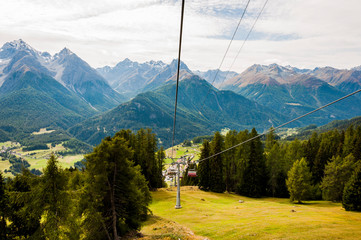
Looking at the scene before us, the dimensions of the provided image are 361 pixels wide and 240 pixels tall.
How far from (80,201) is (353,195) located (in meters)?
42.8

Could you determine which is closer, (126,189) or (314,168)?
(126,189)

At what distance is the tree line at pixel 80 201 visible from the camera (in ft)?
58.2

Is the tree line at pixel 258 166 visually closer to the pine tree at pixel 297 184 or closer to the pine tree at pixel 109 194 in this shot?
the pine tree at pixel 297 184

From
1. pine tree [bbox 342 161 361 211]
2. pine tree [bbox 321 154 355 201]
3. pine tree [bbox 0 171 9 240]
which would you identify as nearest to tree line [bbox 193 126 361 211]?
pine tree [bbox 321 154 355 201]

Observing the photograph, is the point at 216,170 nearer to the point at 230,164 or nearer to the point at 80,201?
the point at 230,164

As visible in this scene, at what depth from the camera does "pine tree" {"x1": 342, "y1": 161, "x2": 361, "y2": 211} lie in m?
36.5

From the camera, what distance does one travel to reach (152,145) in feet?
189

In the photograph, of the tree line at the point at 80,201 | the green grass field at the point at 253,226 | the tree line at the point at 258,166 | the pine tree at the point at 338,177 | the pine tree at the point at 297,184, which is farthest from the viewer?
the tree line at the point at 258,166

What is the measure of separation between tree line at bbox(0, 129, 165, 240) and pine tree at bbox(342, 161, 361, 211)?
36.2 m

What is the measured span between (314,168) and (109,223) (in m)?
62.2

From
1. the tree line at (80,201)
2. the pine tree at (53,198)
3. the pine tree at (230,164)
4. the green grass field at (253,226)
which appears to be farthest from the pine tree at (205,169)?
the pine tree at (53,198)

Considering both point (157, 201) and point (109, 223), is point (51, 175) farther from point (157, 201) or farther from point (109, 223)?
point (157, 201)

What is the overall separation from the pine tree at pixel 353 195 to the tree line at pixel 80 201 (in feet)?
119

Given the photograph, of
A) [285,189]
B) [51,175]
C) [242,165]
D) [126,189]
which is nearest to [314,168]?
[285,189]
